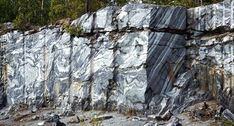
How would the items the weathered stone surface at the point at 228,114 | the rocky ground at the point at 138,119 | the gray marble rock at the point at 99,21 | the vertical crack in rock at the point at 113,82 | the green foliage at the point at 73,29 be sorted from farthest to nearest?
the green foliage at the point at 73,29 → the gray marble rock at the point at 99,21 → the vertical crack in rock at the point at 113,82 → the rocky ground at the point at 138,119 → the weathered stone surface at the point at 228,114

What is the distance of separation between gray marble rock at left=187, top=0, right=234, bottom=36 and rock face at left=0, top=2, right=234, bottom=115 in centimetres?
10

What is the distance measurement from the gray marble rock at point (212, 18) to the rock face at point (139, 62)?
0.32 feet

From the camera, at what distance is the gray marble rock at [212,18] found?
2280 centimetres

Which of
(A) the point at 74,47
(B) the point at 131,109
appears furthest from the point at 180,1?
(B) the point at 131,109

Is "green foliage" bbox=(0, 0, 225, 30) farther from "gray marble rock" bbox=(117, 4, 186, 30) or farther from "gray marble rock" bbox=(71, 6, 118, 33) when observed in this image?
"gray marble rock" bbox=(117, 4, 186, 30)

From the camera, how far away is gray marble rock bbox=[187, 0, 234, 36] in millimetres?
22797

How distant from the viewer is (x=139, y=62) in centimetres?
2436

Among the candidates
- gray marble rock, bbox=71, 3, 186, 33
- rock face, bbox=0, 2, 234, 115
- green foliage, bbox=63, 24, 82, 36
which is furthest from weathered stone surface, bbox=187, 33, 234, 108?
green foliage, bbox=63, 24, 82, 36

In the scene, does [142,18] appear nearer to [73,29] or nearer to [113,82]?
[113,82]

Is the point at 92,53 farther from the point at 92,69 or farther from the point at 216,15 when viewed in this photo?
the point at 216,15

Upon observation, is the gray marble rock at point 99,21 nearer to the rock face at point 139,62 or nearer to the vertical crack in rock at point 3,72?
the rock face at point 139,62

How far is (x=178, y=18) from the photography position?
24.5 meters

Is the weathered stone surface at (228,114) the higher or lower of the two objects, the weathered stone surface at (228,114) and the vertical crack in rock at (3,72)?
the lower

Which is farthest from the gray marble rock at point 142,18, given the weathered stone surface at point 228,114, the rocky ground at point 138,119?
the weathered stone surface at point 228,114
